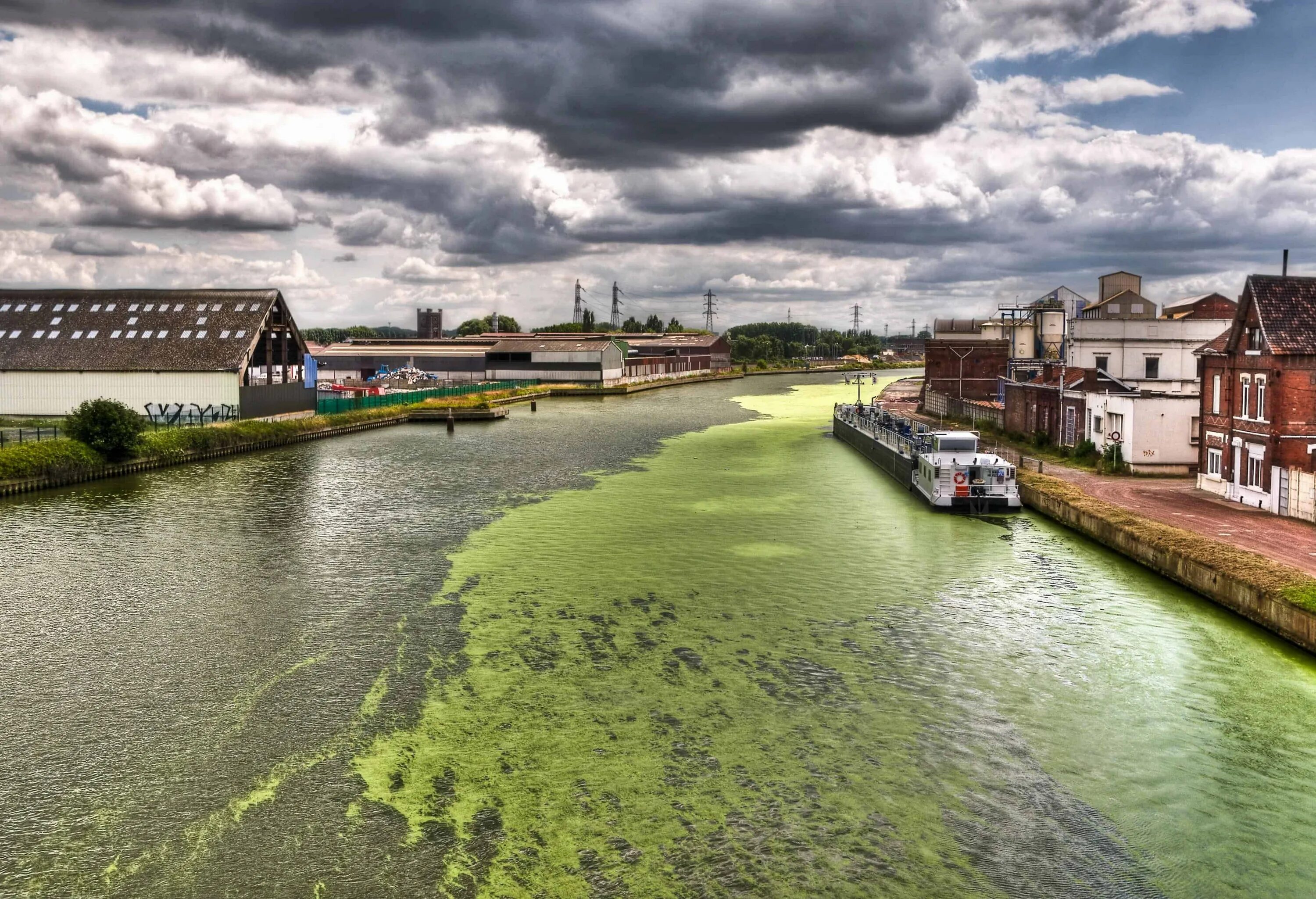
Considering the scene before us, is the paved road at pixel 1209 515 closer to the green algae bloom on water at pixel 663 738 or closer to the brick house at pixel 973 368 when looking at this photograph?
the green algae bloom on water at pixel 663 738

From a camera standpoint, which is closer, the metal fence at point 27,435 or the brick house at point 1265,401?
the brick house at point 1265,401

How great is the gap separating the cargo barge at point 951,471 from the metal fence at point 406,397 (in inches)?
1729

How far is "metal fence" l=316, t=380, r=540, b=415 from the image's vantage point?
79.1m

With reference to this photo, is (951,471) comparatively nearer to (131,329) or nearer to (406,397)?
(131,329)

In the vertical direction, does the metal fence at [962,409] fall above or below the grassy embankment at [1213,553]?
above

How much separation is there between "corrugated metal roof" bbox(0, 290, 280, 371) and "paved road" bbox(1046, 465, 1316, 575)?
51580 millimetres

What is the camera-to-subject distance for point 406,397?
9606 centimetres

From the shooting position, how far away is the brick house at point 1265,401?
3288cm

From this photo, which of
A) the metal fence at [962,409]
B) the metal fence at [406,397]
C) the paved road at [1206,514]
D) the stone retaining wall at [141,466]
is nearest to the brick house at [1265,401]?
the paved road at [1206,514]

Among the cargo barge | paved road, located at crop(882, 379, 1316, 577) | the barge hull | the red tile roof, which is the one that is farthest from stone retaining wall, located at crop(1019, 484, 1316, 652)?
the barge hull

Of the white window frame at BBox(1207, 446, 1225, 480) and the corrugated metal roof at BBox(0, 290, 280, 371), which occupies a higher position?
the corrugated metal roof at BBox(0, 290, 280, 371)

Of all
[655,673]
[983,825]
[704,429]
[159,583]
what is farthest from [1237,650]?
[704,429]

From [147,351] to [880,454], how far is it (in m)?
47.9

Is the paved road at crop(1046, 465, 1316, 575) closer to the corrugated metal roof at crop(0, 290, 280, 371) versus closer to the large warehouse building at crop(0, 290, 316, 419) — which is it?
the large warehouse building at crop(0, 290, 316, 419)
